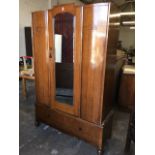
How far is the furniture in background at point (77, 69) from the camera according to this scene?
4.72 feet

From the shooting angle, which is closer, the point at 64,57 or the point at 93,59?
the point at 93,59

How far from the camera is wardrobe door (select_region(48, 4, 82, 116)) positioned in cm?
156

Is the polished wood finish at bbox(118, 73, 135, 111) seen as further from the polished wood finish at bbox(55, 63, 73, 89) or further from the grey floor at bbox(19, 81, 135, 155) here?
the polished wood finish at bbox(55, 63, 73, 89)

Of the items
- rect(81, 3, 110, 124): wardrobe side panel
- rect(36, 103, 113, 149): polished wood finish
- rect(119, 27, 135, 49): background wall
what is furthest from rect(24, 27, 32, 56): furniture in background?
rect(119, 27, 135, 49): background wall

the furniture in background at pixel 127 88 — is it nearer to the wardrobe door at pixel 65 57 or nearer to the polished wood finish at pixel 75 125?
the polished wood finish at pixel 75 125

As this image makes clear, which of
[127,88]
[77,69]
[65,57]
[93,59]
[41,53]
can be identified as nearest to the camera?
[93,59]

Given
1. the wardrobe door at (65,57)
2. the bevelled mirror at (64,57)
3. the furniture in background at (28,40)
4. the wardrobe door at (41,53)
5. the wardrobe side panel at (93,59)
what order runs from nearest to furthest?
the wardrobe side panel at (93,59) → the wardrobe door at (65,57) → the bevelled mirror at (64,57) → the wardrobe door at (41,53) → the furniture in background at (28,40)

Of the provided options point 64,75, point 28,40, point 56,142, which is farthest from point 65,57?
point 28,40

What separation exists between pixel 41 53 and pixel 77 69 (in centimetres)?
58

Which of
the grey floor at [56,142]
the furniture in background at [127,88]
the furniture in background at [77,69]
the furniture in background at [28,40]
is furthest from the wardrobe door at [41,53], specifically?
the furniture in background at [28,40]

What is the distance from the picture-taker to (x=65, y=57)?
180cm

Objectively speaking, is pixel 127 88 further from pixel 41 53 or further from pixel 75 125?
pixel 41 53

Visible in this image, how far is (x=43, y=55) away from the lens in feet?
6.19

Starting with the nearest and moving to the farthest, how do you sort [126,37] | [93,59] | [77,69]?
[93,59], [77,69], [126,37]
